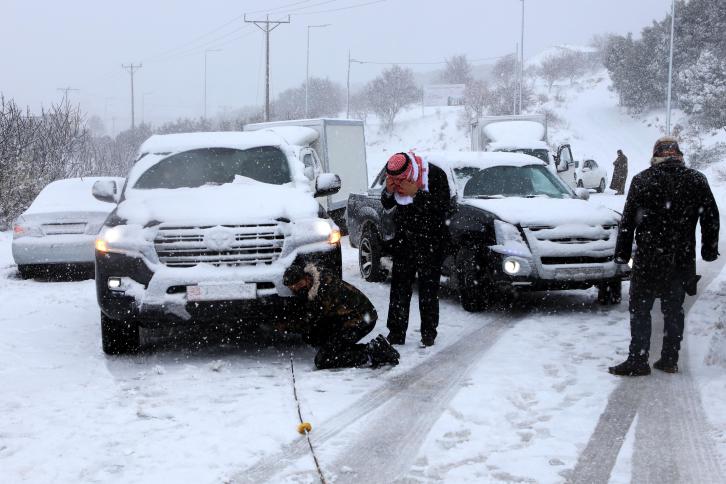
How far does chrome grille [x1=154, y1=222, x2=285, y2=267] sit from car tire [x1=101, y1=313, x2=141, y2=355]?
2.54 ft

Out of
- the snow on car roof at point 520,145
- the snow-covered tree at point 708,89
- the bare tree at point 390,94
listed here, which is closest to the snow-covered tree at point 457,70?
the bare tree at point 390,94

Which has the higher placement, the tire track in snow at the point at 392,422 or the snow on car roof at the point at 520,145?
the snow on car roof at the point at 520,145

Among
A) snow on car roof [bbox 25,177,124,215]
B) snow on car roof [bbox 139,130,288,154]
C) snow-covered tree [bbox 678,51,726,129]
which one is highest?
snow-covered tree [bbox 678,51,726,129]

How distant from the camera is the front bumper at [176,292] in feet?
19.6

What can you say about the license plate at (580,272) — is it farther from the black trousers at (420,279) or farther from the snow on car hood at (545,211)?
the black trousers at (420,279)

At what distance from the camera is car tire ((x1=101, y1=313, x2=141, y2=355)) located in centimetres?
650

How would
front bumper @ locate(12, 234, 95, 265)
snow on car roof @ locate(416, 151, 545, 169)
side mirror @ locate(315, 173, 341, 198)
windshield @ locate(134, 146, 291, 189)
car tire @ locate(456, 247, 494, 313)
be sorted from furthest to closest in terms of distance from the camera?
1. front bumper @ locate(12, 234, 95, 265)
2. snow on car roof @ locate(416, 151, 545, 169)
3. car tire @ locate(456, 247, 494, 313)
4. side mirror @ locate(315, 173, 341, 198)
5. windshield @ locate(134, 146, 291, 189)

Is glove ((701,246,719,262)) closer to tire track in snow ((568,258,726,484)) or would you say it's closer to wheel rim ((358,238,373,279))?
tire track in snow ((568,258,726,484))

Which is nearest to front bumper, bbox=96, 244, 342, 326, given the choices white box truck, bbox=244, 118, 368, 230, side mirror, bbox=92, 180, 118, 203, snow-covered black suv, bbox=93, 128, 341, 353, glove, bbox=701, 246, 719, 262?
snow-covered black suv, bbox=93, 128, 341, 353

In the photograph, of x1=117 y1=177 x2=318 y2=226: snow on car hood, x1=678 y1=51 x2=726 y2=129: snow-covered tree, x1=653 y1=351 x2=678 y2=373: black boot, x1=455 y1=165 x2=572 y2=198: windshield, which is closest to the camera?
x1=653 y1=351 x2=678 y2=373: black boot

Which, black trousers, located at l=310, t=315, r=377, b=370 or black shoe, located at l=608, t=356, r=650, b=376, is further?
black trousers, located at l=310, t=315, r=377, b=370

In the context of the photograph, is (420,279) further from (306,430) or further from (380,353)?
(306,430)

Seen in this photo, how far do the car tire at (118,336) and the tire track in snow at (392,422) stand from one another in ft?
7.48

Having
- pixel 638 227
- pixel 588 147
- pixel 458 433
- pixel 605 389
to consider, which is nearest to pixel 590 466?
pixel 458 433
